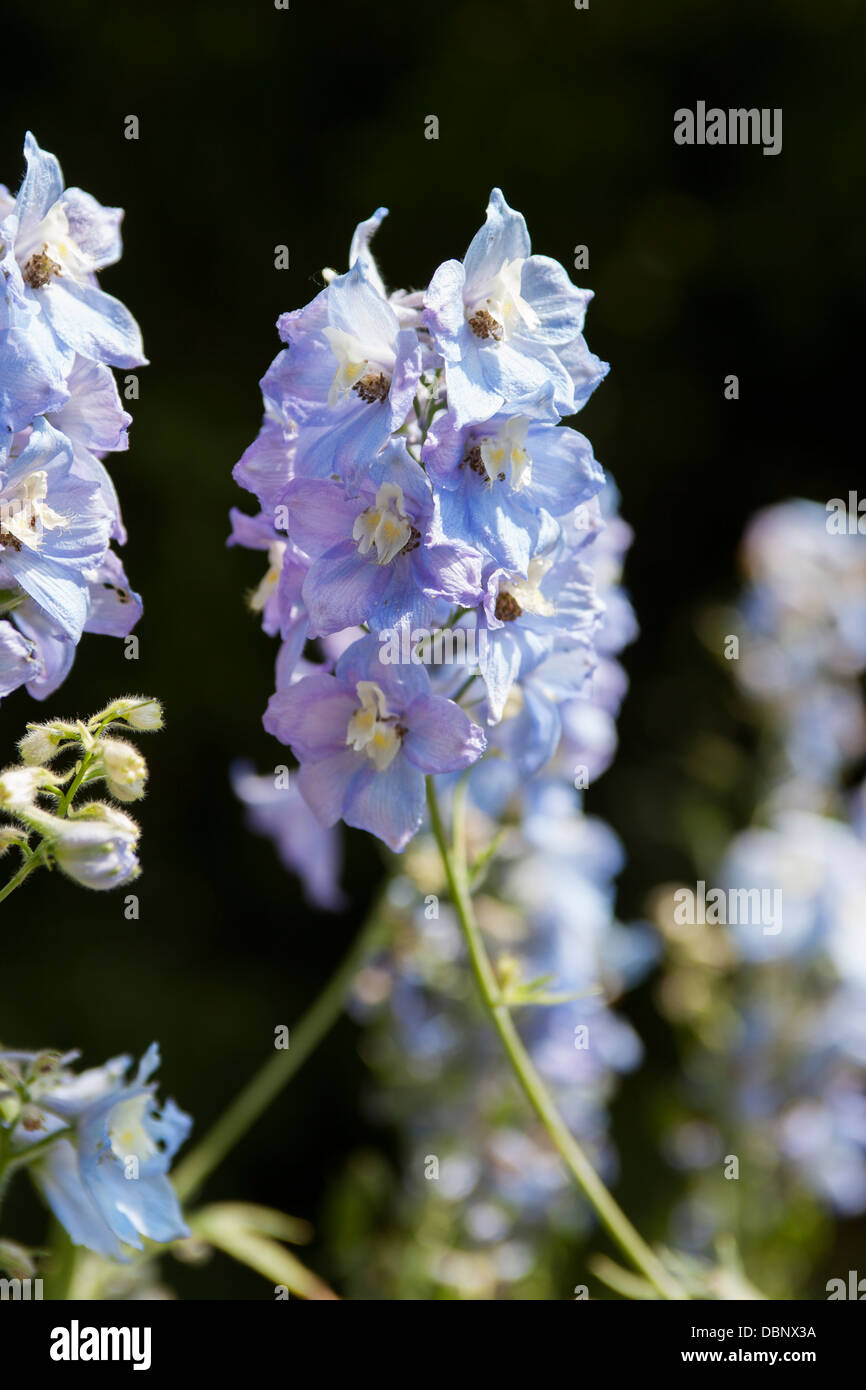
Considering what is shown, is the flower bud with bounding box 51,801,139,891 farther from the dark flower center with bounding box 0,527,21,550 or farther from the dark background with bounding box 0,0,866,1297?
the dark background with bounding box 0,0,866,1297

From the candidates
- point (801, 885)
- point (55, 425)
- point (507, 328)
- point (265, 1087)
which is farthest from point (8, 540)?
point (801, 885)

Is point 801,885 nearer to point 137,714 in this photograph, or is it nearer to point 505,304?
point 505,304

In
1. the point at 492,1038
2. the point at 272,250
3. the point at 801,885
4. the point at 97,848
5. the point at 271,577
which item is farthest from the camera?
the point at 272,250

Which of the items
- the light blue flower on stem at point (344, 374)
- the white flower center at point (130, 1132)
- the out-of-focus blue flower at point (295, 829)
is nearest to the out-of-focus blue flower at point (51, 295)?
the light blue flower on stem at point (344, 374)

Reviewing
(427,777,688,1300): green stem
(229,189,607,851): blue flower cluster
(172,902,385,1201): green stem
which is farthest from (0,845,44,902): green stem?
(172,902,385,1201): green stem

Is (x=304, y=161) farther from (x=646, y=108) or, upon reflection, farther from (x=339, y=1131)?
(x=339, y=1131)

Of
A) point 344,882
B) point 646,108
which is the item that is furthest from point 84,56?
point 344,882

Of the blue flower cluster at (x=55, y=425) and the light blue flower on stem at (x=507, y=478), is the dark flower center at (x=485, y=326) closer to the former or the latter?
the light blue flower on stem at (x=507, y=478)
